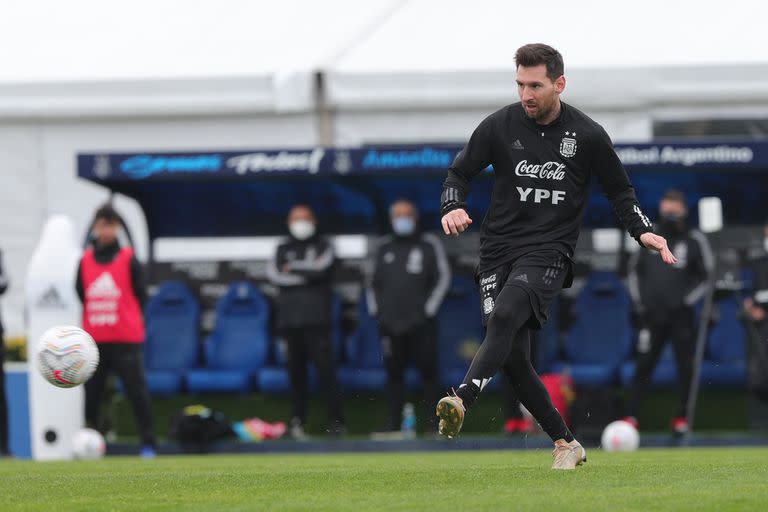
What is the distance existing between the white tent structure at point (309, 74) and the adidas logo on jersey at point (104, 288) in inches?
163

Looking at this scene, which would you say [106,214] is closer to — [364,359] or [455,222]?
[364,359]

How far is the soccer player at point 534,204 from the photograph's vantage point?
23.4ft

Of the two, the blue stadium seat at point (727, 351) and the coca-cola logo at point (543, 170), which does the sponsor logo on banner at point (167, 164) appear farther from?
the coca-cola logo at point (543, 170)

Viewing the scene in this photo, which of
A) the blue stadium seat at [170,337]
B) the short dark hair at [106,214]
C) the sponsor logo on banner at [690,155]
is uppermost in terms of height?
the sponsor logo on banner at [690,155]

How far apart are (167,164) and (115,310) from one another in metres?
2.25

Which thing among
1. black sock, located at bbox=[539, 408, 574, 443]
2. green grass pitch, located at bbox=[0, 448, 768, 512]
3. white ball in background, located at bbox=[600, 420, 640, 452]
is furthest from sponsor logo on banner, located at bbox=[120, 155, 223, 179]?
black sock, located at bbox=[539, 408, 574, 443]

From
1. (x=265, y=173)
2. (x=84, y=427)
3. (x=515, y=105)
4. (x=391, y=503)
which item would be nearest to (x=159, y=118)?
(x=265, y=173)

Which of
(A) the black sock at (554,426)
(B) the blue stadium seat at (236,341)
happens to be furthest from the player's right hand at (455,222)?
(B) the blue stadium seat at (236,341)

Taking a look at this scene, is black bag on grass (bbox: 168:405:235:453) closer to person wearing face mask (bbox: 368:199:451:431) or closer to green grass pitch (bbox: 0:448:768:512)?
person wearing face mask (bbox: 368:199:451:431)

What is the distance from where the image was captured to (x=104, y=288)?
13.3 m

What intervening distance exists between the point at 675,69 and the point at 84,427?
755cm

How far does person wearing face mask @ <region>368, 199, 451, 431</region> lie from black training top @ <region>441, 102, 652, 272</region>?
6846 millimetres

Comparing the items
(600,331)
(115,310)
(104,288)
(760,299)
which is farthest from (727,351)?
(104,288)

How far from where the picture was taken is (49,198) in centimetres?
1753
